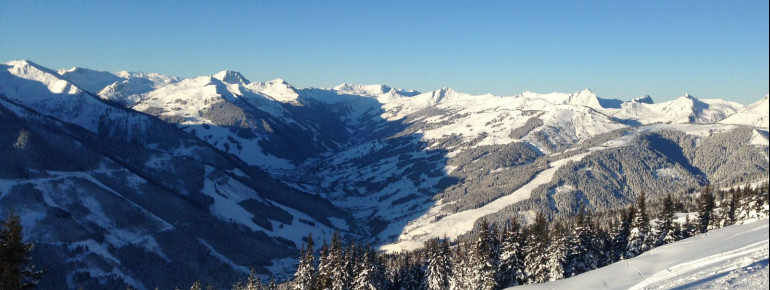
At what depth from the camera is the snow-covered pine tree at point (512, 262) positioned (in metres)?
72.9

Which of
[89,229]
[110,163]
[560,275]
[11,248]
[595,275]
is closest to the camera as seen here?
[11,248]

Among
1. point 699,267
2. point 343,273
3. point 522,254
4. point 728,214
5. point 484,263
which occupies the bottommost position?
point 484,263

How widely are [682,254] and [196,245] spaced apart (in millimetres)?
160215

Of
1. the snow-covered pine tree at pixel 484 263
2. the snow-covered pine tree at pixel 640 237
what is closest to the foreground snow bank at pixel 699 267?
the snow-covered pine tree at pixel 484 263

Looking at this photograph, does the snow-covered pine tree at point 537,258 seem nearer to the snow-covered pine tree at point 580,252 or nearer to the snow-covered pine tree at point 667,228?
the snow-covered pine tree at point 580,252

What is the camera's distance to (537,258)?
7175 cm

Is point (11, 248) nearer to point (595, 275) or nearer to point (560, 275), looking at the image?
point (595, 275)

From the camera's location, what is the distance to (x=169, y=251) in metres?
165

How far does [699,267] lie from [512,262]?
35451 mm

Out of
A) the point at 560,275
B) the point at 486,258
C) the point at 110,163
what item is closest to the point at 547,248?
the point at 560,275

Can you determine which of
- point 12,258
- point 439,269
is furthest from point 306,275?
point 12,258

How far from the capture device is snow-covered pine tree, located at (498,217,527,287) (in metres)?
72.9

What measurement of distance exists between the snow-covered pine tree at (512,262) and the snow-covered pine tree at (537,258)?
2.87 feet

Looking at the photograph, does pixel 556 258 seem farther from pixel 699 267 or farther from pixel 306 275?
pixel 306 275
